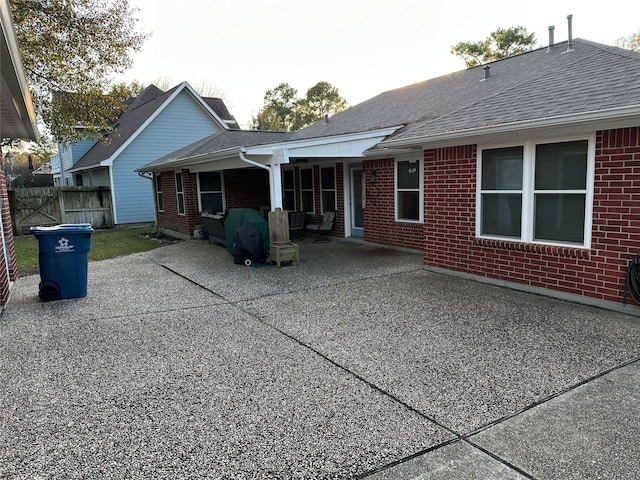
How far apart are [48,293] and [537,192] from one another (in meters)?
7.43

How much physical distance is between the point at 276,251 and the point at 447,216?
3.44 metres

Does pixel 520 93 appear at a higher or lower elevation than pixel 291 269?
higher

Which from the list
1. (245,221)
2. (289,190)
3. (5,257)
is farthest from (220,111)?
(5,257)

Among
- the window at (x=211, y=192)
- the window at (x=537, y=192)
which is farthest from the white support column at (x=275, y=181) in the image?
the window at (x=211, y=192)

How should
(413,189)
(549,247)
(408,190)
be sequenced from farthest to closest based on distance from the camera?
1. (408,190)
2. (413,189)
3. (549,247)

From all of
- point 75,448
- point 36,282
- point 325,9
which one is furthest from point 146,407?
point 325,9

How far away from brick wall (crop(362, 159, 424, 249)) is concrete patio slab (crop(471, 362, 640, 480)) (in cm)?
658

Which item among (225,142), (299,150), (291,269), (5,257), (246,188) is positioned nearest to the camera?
(5,257)

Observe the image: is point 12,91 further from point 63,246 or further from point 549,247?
point 549,247

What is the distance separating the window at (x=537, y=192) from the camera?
225 inches

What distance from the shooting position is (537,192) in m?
6.16

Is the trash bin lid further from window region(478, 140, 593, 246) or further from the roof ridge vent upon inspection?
the roof ridge vent

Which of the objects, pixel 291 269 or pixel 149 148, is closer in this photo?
pixel 291 269

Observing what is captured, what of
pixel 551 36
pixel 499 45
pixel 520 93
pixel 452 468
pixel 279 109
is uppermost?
pixel 499 45
